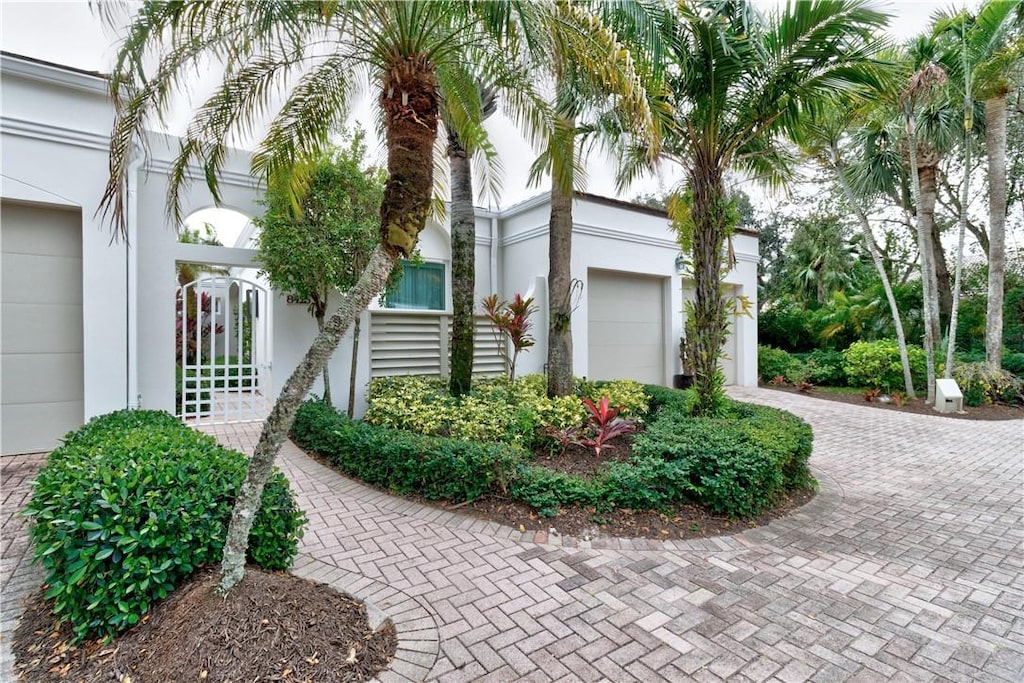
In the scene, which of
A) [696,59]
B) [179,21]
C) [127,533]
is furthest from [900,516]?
[179,21]

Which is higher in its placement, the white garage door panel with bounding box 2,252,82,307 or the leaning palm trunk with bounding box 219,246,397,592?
the white garage door panel with bounding box 2,252,82,307

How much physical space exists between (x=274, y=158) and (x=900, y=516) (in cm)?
703

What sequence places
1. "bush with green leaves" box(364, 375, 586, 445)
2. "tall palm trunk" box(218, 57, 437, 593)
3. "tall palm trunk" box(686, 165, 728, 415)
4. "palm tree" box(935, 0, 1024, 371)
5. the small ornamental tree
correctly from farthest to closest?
"palm tree" box(935, 0, 1024, 371), the small ornamental tree, "tall palm trunk" box(686, 165, 728, 415), "bush with green leaves" box(364, 375, 586, 445), "tall palm trunk" box(218, 57, 437, 593)

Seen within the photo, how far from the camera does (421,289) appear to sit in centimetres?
967

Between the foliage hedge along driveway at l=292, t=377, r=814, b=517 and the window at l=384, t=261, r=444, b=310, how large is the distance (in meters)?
3.94

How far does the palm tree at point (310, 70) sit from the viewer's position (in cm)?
244

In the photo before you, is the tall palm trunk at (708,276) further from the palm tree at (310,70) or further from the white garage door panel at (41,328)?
the white garage door panel at (41,328)

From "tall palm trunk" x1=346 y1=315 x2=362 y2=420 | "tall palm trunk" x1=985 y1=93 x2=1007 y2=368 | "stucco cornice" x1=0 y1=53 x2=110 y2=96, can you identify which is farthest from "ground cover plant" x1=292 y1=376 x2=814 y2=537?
"tall palm trunk" x1=985 y1=93 x2=1007 y2=368

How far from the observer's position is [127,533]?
231 centimetres

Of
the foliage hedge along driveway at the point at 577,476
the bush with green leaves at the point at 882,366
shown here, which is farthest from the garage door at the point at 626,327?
the bush with green leaves at the point at 882,366

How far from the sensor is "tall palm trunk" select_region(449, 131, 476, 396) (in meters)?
6.59

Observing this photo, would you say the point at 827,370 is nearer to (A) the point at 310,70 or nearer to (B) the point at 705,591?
(B) the point at 705,591

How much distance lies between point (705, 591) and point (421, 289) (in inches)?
310

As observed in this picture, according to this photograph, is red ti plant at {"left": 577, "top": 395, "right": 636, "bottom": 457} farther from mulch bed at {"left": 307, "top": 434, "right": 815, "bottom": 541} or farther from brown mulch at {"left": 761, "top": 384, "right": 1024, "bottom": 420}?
brown mulch at {"left": 761, "top": 384, "right": 1024, "bottom": 420}
